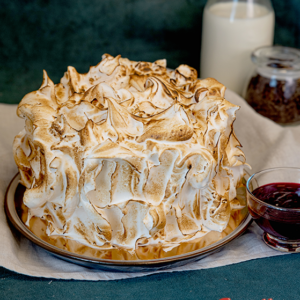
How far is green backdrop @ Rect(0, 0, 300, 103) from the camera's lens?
195 cm

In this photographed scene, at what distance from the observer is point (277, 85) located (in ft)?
5.07

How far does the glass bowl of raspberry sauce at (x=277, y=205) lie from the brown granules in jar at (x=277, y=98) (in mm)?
540

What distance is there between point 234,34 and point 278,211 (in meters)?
1.00

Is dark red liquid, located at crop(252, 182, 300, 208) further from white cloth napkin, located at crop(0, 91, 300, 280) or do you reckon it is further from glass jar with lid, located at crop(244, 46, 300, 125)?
glass jar with lid, located at crop(244, 46, 300, 125)

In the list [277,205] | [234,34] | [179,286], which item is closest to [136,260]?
[179,286]

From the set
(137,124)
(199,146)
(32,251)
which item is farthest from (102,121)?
(32,251)

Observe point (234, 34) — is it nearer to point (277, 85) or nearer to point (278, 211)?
point (277, 85)

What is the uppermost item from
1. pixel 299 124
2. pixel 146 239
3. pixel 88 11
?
pixel 88 11

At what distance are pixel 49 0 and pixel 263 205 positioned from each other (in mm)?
1415

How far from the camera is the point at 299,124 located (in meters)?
1.60

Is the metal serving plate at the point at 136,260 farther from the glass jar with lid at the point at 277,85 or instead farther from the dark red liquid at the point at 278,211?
the glass jar with lid at the point at 277,85

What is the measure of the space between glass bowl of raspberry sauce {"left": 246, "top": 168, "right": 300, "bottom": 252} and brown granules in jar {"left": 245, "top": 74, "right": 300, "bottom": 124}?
540mm

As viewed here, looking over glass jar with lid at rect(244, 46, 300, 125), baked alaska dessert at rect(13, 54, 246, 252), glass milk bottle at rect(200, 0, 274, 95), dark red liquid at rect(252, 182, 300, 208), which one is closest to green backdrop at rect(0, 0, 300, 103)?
glass milk bottle at rect(200, 0, 274, 95)

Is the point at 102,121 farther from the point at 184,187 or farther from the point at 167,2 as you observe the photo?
the point at 167,2
